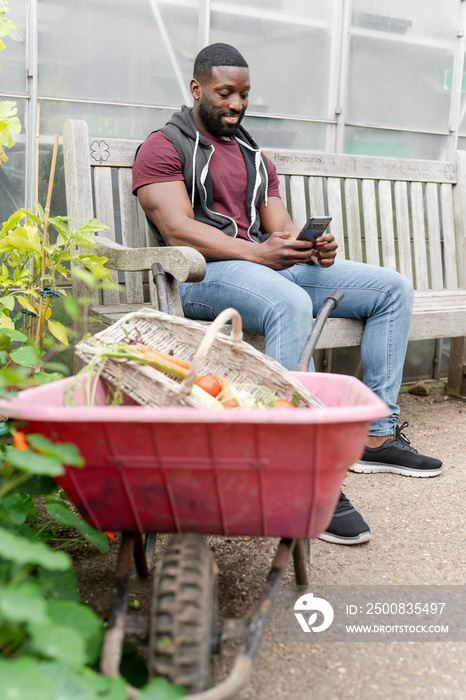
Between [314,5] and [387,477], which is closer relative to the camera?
[387,477]

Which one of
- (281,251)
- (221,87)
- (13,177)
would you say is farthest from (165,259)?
(13,177)

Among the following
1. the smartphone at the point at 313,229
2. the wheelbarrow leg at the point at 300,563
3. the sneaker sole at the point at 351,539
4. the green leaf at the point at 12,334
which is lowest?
the sneaker sole at the point at 351,539

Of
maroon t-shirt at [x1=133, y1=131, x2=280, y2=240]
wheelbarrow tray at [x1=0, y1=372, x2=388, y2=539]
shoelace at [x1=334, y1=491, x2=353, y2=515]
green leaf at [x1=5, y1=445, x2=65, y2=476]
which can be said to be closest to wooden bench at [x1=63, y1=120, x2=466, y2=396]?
maroon t-shirt at [x1=133, y1=131, x2=280, y2=240]

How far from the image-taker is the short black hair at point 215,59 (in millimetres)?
2594

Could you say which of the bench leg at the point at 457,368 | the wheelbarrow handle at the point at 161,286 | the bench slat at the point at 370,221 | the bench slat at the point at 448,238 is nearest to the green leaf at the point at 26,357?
the wheelbarrow handle at the point at 161,286

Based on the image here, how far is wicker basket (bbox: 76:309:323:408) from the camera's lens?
4.30 ft

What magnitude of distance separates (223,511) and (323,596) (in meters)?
0.64

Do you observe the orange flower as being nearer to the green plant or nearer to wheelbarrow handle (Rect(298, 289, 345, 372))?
the green plant

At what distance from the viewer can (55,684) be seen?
3.23ft

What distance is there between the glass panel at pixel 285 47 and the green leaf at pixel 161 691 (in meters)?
2.84

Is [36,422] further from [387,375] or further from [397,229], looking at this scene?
[397,229]

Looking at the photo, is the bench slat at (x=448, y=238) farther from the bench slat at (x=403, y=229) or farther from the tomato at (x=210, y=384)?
the tomato at (x=210, y=384)

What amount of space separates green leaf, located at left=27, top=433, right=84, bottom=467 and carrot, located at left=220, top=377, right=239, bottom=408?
14.4 inches

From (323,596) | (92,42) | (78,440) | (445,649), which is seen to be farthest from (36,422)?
(92,42)
